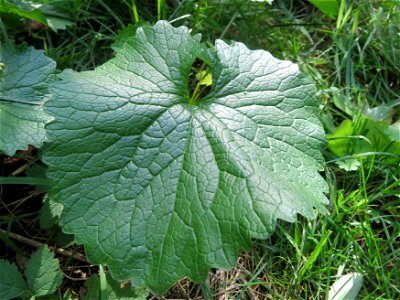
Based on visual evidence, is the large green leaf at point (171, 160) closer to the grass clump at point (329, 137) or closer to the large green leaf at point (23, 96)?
the large green leaf at point (23, 96)

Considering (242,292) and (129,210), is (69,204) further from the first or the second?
(242,292)

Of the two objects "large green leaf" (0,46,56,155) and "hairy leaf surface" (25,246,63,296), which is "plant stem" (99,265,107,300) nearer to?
"hairy leaf surface" (25,246,63,296)

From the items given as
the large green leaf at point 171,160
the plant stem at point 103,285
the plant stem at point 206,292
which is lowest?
the plant stem at point 206,292

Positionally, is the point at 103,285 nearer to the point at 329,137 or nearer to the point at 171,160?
the point at 171,160

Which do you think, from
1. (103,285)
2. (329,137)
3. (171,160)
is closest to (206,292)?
(103,285)

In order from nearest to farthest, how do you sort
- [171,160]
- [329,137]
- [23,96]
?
[171,160], [23,96], [329,137]

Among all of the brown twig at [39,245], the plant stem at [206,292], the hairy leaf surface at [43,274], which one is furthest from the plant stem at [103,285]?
the plant stem at [206,292]
